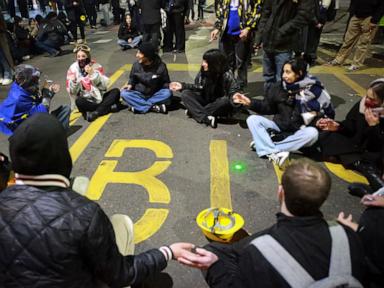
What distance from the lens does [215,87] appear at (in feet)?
17.9

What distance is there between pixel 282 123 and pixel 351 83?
3.35 meters

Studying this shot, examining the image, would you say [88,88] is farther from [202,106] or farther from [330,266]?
[330,266]

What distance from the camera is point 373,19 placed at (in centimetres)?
743

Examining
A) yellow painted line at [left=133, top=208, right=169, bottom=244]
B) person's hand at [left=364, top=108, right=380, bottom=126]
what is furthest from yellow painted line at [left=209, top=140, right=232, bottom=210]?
person's hand at [left=364, top=108, right=380, bottom=126]

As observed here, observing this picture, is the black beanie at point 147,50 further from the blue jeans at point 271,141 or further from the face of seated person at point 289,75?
the face of seated person at point 289,75

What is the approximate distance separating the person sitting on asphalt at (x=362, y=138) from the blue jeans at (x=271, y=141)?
21cm

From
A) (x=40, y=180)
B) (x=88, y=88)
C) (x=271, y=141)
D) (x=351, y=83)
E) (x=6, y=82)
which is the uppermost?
(x=40, y=180)

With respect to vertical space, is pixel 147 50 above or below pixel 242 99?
above

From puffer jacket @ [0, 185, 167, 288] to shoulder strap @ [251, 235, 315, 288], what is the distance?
797 mm

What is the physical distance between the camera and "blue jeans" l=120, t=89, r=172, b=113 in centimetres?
588

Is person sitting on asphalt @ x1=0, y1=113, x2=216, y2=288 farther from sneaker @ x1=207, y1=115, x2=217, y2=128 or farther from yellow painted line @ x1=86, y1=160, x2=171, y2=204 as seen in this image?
sneaker @ x1=207, y1=115, x2=217, y2=128

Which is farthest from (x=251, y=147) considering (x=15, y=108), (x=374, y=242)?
(x=15, y=108)

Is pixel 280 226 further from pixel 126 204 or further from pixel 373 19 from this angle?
pixel 373 19

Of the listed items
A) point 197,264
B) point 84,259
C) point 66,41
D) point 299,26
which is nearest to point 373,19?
point 299,26
